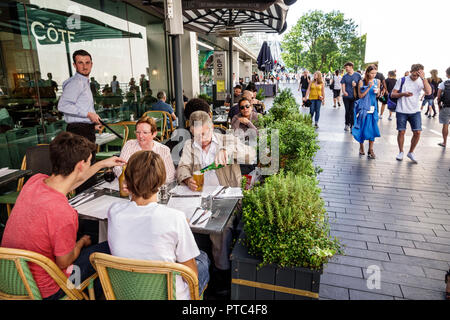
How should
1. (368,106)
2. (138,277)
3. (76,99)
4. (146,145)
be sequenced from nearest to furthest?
1. (138,277)
2. (146,145)
3. (76,99)
4. (368,106)

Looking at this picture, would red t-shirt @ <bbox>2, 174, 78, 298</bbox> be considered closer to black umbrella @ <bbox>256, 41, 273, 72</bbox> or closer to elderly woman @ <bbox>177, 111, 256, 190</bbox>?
elderly woman @ <bbox>177, 111, 256, 190</bbox>

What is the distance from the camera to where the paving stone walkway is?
8.54ft

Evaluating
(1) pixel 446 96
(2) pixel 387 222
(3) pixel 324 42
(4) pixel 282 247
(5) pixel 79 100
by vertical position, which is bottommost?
(2) pixel 387 222

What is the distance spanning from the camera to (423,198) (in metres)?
4.43

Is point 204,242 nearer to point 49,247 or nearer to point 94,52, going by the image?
point 49,247

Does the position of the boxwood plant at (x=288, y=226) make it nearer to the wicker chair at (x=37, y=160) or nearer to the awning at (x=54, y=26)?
the wicker chair at (x=37, y=160)

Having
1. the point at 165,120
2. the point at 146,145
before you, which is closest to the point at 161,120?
the point at 165,120

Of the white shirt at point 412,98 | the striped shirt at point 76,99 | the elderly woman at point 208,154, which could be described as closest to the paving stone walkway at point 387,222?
the white shirt at point 412,98

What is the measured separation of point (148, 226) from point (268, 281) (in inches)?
36.3

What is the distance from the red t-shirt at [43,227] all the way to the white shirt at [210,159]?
1.50 metres

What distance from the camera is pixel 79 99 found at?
164 inches

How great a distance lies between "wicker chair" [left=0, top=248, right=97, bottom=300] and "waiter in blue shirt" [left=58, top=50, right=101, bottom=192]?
2466 mm

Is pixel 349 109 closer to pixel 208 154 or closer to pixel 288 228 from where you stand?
pixel 208 154

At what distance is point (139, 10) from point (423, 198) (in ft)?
28.8
